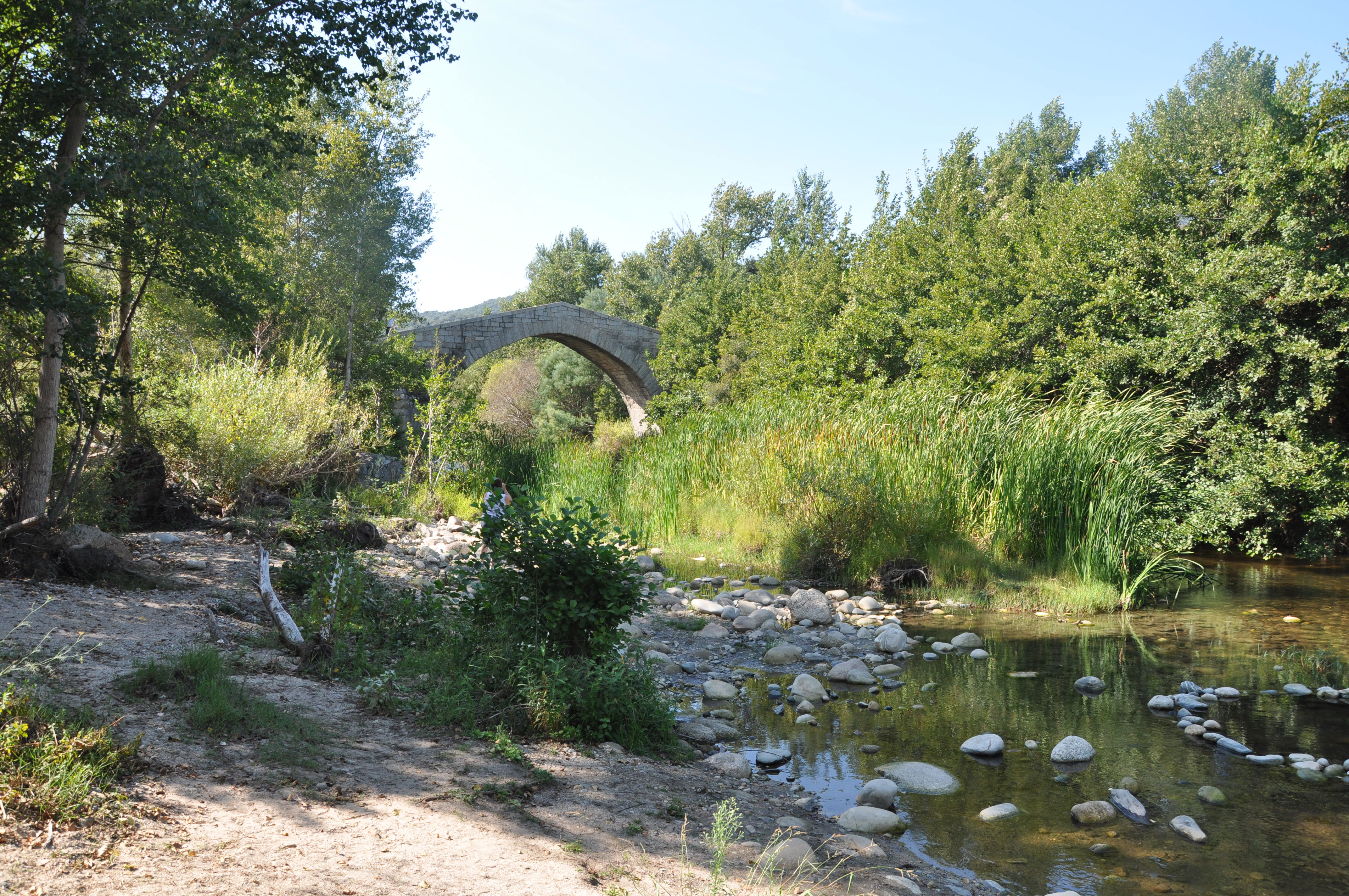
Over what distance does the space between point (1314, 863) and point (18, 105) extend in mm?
7529

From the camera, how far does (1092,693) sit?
5.24 meters

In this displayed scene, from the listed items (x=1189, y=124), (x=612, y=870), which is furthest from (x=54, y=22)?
(x=1189, y=124)

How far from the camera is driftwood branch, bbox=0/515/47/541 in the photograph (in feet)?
15.3

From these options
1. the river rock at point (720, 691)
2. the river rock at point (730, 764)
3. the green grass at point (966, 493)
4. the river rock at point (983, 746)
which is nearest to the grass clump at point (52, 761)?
the river rock at point (730, 764)

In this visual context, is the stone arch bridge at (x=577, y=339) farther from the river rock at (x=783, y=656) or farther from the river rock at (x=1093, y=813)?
the river rock at (x=1093, y=813)

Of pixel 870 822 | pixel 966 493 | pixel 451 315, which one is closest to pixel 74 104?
pixel 870 822

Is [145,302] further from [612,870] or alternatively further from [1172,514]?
[1172,514]

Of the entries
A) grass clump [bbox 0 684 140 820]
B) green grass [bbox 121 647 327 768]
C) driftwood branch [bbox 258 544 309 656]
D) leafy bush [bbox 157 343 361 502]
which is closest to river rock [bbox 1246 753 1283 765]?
green grass [bbox 121 647 327 768]

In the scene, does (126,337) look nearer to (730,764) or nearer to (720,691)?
(720,691)

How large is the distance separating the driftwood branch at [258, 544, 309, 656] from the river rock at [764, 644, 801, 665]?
315cm

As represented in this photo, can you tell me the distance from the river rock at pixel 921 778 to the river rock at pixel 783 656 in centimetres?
197

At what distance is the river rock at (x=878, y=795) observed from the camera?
11.6 feet

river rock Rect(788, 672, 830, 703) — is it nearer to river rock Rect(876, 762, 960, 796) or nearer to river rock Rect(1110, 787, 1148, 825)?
river rock Rect(876, 762, 960, 796)

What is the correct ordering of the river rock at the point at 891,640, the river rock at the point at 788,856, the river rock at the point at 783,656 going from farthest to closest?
the river rock at the point at 891,640 < the river rock at the point at 783,656 < the river rock at the point at 788,856
